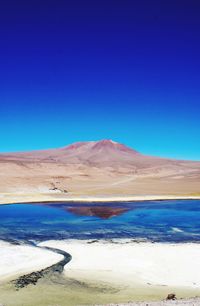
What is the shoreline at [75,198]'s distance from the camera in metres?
44.8

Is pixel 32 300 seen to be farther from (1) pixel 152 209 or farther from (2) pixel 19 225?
(1) pixel 152 209

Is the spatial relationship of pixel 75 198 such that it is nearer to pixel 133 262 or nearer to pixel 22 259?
pixel 22 259

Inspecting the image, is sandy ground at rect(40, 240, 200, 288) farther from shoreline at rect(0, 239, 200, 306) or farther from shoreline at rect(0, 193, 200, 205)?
shoreline at rect(0, 193, 200, 205)

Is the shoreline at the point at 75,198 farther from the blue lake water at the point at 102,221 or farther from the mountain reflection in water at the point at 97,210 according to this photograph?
the mountain reflection in water at the point at 97,210

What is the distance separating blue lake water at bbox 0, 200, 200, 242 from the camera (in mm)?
24219

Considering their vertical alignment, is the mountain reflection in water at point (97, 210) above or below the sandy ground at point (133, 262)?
above

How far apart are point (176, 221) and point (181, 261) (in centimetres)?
1333

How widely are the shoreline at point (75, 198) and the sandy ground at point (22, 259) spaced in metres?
23.8

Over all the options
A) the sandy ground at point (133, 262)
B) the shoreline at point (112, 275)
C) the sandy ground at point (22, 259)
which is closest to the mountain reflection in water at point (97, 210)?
the sandy ground at point (133, 262)

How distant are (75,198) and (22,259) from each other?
A: 30.1 meters

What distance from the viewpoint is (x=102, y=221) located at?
30.2 metres

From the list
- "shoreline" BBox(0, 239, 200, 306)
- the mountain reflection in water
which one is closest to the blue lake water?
the mountain reflection in water

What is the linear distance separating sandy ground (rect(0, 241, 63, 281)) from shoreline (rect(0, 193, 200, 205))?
23.8 metres

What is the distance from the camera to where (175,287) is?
13.6 metres
